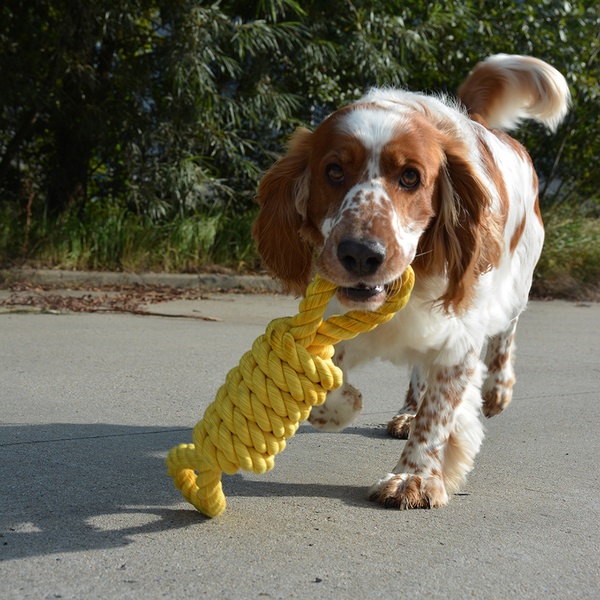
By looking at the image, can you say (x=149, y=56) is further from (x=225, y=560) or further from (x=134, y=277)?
(x=225, y=560)

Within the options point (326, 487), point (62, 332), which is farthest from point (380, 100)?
point (62, 332)

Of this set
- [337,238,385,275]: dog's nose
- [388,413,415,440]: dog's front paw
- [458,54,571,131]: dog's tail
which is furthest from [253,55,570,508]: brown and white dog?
[458,54,571,131]: dog's tail

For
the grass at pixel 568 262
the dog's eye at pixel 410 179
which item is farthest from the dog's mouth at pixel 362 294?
the grass at pixel 568 262

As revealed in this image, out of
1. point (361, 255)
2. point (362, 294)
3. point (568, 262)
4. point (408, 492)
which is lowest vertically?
point (408, 492)

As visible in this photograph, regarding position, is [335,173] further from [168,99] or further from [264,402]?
[168,99]

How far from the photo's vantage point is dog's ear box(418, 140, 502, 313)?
95.1 inches

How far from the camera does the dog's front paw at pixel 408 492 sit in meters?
2.25

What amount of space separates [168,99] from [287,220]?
19.9ft

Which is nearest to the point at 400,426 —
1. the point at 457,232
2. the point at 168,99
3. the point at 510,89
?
the point at 457,232

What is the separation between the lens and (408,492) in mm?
2268

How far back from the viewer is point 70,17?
7410mm

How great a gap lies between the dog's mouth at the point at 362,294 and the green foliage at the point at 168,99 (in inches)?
237

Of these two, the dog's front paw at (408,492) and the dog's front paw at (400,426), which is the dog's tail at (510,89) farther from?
the dog's front paw at (408,492)

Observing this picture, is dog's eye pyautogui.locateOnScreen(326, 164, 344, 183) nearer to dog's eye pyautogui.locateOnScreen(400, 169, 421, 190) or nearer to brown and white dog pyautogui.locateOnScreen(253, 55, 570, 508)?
brown and white dog pyautogui.locateOnScreen(253, 55, 570, 508)
